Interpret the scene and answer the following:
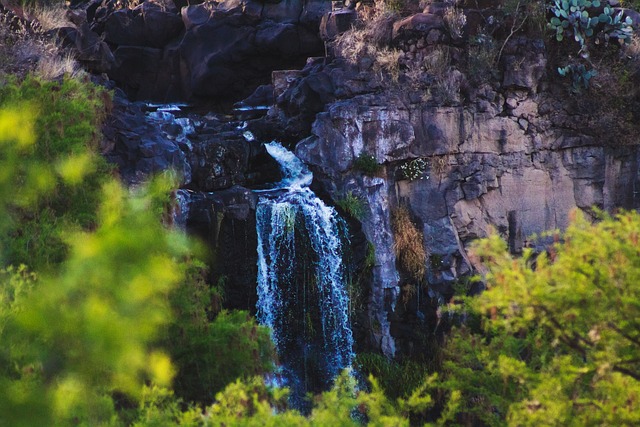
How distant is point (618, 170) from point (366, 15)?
612cm

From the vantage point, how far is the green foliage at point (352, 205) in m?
15.9

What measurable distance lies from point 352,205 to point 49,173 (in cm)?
715

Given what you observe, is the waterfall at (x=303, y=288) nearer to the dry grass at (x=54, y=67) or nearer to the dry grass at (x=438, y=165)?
the dry grass at (x=438, y=165)

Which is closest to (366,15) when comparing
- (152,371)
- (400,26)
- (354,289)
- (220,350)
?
(400,26)

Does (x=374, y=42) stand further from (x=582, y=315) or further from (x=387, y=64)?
(x=582, y=315)

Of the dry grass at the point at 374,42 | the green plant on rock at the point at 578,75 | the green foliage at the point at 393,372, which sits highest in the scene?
the dry grass at the point at 374,42

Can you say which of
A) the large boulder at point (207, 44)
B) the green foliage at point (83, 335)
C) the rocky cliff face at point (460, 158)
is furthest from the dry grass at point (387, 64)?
the green foliage at point (83, 335)

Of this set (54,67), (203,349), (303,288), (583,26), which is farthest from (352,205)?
(203,349)

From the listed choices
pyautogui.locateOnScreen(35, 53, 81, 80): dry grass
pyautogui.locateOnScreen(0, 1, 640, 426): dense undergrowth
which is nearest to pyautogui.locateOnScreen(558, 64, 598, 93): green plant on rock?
pyautogui.locateOnScreen(0, 1, 640, 426): dense undergrowth

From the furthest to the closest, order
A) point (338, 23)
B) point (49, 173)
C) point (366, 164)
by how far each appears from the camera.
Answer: point (338, 23) → point (366, 164) → point (49, 173)

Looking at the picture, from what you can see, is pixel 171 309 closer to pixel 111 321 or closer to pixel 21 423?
pixel 111 321

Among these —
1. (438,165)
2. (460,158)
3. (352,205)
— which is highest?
(460,158)

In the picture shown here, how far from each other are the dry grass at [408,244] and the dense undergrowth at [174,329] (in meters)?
6.37

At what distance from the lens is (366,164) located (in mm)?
16062
